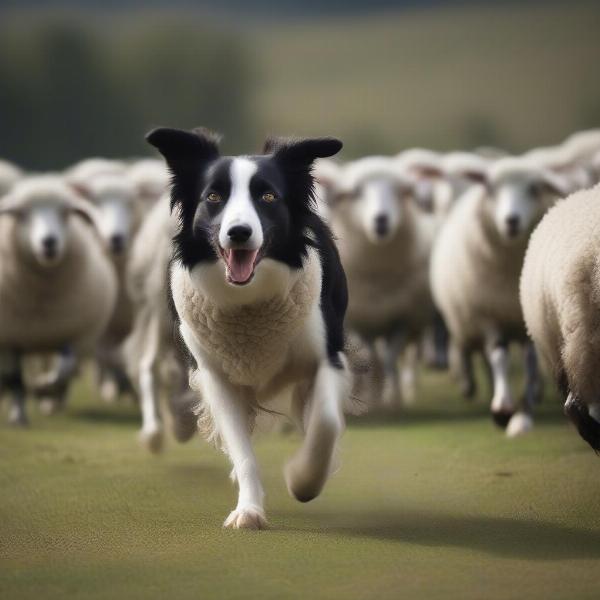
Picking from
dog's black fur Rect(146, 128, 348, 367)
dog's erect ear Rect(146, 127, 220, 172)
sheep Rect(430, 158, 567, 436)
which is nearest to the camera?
dog's black fur Rect(146, 128, 348, 367)

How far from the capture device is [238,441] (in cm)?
560

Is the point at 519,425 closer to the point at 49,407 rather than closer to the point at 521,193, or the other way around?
the point at 521,193

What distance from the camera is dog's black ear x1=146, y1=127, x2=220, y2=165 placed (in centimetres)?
557

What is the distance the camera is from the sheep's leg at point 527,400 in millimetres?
8859

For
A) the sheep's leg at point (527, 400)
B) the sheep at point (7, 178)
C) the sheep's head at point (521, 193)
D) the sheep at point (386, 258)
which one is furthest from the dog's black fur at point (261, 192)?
the sheep at point (7, 178)

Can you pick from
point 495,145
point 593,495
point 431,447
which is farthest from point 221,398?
point 495,145

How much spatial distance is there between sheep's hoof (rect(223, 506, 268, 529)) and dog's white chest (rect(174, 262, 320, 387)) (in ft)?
1.91

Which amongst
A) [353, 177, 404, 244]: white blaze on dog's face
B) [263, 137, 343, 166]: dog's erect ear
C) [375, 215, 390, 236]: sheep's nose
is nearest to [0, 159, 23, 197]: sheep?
[353, 177, 404, 244]: white blaze on dog's face

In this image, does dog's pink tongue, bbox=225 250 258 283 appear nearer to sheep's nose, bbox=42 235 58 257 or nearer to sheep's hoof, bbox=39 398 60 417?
sheep's nose, bbox=42 235 58 257

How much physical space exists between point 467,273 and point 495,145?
59.6ft

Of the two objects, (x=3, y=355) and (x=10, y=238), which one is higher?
(x=10, y=238)

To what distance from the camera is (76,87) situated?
111 feet

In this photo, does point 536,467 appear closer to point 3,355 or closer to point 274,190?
point 274,190

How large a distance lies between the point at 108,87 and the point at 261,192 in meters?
29.6
